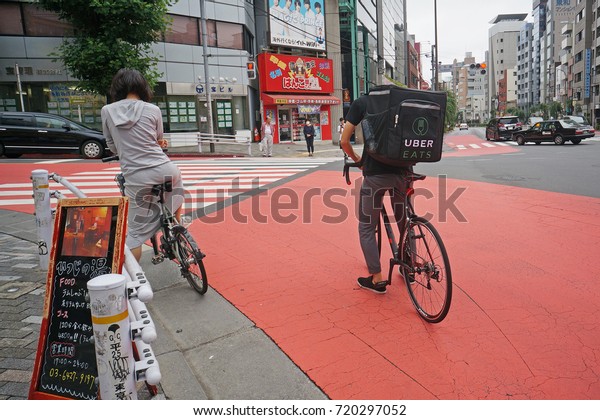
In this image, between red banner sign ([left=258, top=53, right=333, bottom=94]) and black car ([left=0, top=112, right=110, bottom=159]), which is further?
red banner sign ([left=258, top=53, right=333, bottom=94])

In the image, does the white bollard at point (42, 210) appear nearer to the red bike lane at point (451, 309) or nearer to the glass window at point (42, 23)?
the red bike lane at point (451, 309)

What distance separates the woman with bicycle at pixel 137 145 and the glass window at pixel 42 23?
22271 millimetres

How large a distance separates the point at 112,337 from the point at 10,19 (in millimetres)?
26130

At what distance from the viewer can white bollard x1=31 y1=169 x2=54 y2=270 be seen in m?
4.47

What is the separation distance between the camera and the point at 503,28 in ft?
446

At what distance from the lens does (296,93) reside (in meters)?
31.4

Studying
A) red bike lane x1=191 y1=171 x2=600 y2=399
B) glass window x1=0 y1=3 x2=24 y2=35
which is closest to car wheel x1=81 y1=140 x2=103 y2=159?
glass window x1=0 y1=3 x2=24 y2=35

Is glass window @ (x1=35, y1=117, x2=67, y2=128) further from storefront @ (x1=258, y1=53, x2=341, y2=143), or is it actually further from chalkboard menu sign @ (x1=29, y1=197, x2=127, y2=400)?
chalkboard menu sign @ (x1=29, y1=197, x2=127, y2=400)

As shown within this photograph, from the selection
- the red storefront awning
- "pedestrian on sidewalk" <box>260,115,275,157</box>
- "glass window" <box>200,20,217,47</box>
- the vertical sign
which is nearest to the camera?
"pedestrian on sidewalk" <box>260,115,275,157</box>

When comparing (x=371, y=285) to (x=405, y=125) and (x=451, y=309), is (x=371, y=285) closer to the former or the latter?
(x=451, y=309)

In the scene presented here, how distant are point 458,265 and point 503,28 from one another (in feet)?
503

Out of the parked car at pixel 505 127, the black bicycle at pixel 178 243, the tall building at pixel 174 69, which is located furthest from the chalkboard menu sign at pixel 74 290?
the parked car at pixel 505 127

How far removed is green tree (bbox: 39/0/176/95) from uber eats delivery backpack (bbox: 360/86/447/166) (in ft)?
56.6

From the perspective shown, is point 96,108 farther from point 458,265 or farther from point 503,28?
point 503,28
